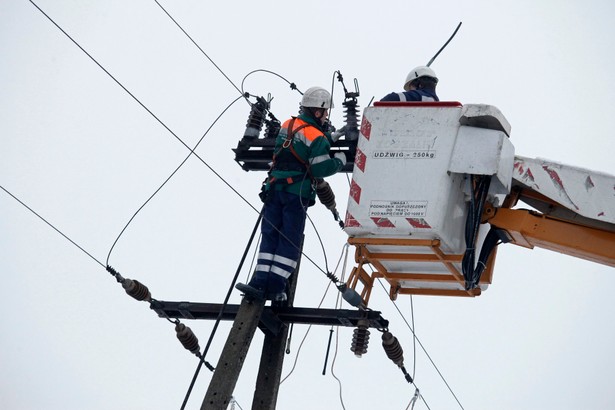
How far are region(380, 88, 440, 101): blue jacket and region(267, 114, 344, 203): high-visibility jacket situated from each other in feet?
2.14

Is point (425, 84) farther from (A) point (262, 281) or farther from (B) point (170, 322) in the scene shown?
(B) point (170, 322)

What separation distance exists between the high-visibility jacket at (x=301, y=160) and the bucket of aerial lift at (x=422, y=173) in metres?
0.65

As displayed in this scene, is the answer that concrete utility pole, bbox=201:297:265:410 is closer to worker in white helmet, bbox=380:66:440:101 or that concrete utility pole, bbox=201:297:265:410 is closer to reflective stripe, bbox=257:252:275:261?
reflective stripe, bbox=257:252:275:261

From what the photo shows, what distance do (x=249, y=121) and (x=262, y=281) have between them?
1.53 meters

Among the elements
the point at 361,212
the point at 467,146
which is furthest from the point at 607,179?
the point at 361,212

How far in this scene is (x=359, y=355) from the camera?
7840 mm

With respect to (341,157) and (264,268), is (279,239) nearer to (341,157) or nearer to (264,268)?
(264,268)

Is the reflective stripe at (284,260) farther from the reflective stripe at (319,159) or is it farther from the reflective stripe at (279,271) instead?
the reflective stripe at (319,159)

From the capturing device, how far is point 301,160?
27.0ft

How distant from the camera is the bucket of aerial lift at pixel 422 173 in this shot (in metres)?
7.27

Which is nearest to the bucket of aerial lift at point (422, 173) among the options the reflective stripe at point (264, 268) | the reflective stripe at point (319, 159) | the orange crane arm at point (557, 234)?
the orange crane arm at point (557, 234)

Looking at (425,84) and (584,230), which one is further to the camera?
(425,84)

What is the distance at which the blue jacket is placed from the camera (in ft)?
25.8

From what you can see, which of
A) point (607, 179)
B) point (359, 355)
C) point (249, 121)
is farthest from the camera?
point (249, 121)
